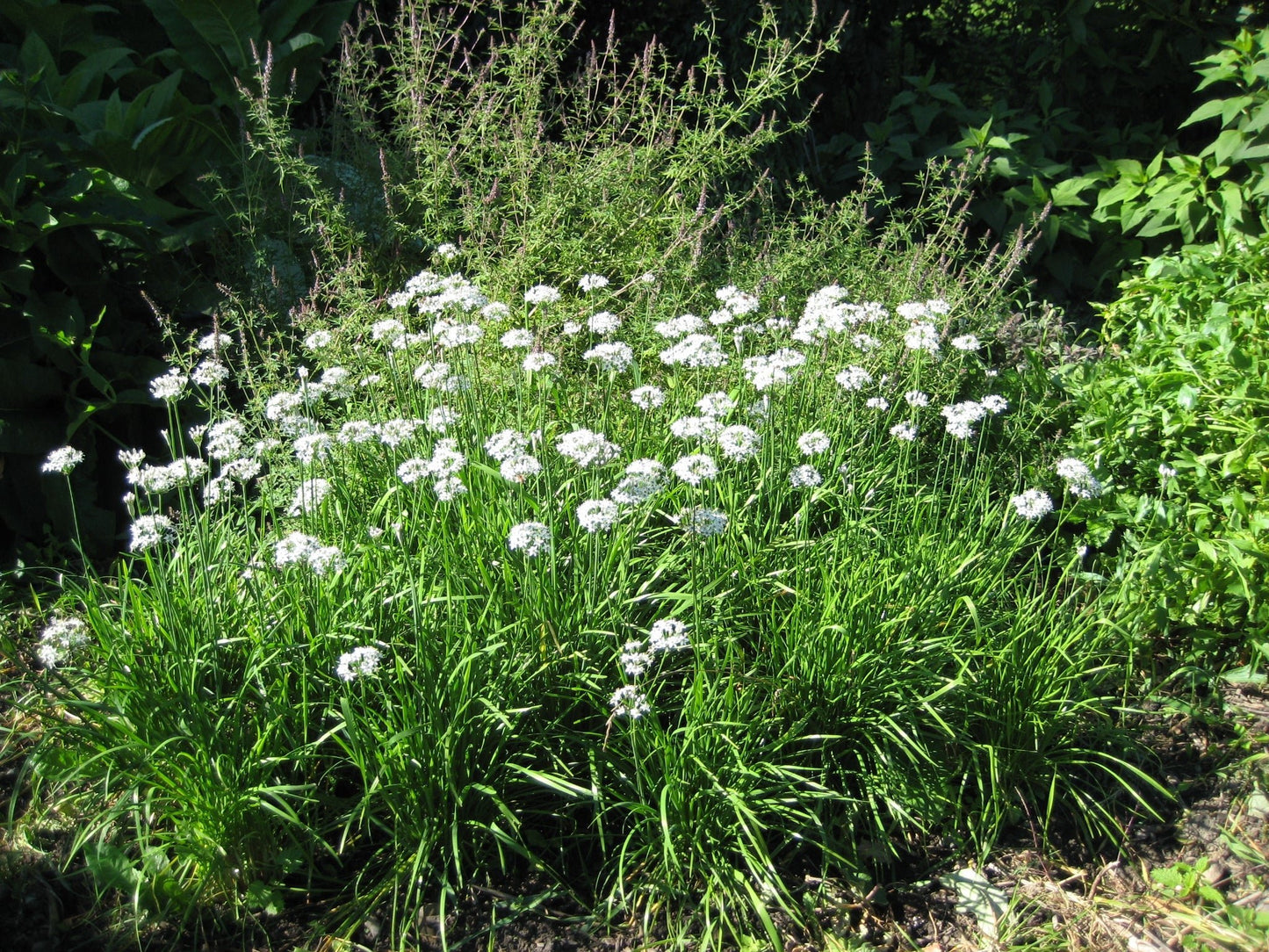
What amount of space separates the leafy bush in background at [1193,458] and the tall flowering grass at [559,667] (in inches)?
12.7

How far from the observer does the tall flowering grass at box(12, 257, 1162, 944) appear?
8.03 feet

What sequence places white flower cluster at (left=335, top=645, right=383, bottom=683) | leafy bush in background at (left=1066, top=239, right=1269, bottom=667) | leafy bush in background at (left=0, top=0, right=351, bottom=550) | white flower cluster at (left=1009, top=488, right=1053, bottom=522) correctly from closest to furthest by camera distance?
white flower cluster at (left=335, top=645, right=383, bottom=683), white flower cluster at (left=1009, top=488, right=1053, bottom=522), leafy bush in background at (left=1066, top=239, right=1269, bottom=667), leafy bush in background at (left=0, top=0, right=351, bottom=550)

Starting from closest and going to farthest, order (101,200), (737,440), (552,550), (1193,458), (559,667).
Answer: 1. (552,550)
2. (737,440)
3. (559,667)
4. (1193,458)
5. (101,200)

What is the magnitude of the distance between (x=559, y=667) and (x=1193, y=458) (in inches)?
85.6

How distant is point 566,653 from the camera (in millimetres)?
2672

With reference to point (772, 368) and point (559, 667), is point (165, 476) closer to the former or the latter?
point (559, 667)

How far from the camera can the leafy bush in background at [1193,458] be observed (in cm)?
317

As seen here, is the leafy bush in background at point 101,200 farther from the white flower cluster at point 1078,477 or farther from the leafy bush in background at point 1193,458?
the leafy bush in background at point 1193,458

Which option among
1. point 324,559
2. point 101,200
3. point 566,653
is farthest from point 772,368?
point 101,200

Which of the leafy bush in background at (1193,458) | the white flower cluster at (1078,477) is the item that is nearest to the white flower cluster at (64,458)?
the white flower cluster at (1078,477)

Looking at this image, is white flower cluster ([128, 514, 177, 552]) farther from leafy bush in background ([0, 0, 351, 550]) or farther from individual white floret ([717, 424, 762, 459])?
individual white floret ([717, 424, 762, 459])

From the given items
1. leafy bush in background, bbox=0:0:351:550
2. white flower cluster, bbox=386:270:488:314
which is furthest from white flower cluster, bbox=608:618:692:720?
leafy bush in background, bbox=0:0:351:550

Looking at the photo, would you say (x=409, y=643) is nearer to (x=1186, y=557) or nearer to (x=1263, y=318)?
(x=1186, y=557)

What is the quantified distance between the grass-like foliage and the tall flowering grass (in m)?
0.01
